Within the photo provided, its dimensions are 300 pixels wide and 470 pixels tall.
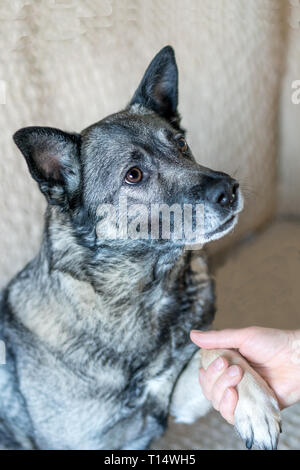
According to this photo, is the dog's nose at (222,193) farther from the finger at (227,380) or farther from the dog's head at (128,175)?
the finger at (227,380)

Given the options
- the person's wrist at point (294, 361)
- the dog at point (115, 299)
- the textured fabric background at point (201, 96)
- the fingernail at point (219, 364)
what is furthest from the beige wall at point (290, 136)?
the fingernail at point (219, 364)

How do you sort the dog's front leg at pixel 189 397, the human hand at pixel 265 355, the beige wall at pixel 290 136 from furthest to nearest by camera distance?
the beige wall at pixel 290 136 → the dog's front leg at pixel 189 397 → the human hand at pixel 265 355

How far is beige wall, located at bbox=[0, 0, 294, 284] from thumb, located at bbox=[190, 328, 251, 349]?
421mm

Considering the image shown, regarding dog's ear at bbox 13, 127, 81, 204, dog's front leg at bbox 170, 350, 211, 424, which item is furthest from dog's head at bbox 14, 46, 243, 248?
dog's front leg at bbox 170, 350, 211, 424

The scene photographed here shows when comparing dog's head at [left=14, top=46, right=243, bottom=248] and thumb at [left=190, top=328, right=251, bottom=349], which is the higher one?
dog's head at [left=14, top=46, right=243, bottom=248]

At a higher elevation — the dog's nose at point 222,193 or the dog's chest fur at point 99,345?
the dog's nose at point 222,193

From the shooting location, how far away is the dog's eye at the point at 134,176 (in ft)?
3.28

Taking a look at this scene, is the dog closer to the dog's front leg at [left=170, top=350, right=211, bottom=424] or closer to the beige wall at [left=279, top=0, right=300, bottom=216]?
the dog's front leg at [left=170, top=350, right=211, bottom=424]

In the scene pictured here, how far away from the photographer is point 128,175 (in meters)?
1.00

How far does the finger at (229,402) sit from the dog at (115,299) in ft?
0.04

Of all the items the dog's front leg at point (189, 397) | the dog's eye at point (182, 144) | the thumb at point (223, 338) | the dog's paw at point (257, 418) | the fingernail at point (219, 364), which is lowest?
the dog's front leg at point (189, 397)

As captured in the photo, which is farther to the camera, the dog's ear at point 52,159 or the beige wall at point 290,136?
the beige wall at point 290,136

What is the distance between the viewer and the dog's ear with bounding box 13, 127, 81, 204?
919 millimetres
